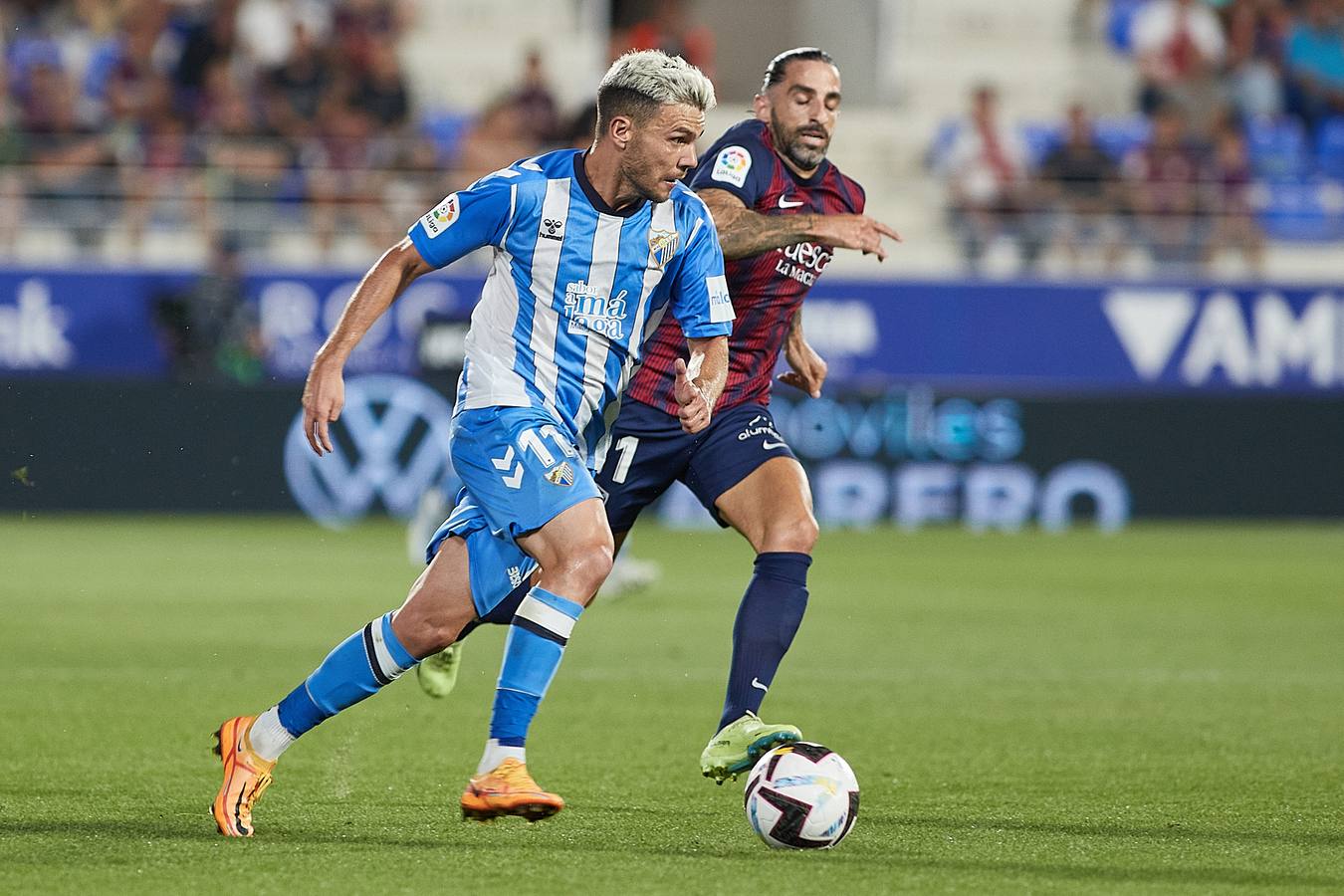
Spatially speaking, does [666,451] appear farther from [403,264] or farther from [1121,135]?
[1121,135]

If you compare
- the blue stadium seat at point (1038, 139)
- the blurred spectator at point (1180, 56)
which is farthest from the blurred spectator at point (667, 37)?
the blurred spectator at point (1180, 56)

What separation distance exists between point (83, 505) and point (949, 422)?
7034 mm

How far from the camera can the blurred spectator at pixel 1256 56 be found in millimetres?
20281

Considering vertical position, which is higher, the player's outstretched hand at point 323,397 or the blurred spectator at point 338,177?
the player's outstretched hand at point 323,397

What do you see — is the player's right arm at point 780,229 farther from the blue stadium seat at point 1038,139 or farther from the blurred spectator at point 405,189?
the blue stadium seat at point 1038,139

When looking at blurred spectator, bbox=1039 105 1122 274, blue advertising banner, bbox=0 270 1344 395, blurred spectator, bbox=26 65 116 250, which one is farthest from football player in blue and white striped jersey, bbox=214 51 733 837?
blurred spectator, bbox=1039 105 1122 274

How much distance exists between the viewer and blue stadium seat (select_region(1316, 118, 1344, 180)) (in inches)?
781

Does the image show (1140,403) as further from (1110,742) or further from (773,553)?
(773,553)

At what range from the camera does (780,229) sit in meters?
5.98

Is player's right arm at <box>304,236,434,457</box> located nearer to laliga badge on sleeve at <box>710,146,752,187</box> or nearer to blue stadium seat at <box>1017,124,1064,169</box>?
laliga badge on sleeve at <box>710,146,752,187</box>

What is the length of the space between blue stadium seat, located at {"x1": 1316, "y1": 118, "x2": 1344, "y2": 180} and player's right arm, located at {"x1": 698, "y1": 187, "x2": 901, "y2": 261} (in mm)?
14917

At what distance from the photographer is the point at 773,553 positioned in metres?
5.88

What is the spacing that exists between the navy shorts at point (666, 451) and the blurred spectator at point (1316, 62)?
15.8 meters

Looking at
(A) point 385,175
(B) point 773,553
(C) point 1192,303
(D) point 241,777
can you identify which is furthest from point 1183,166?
(D) point 241,777
